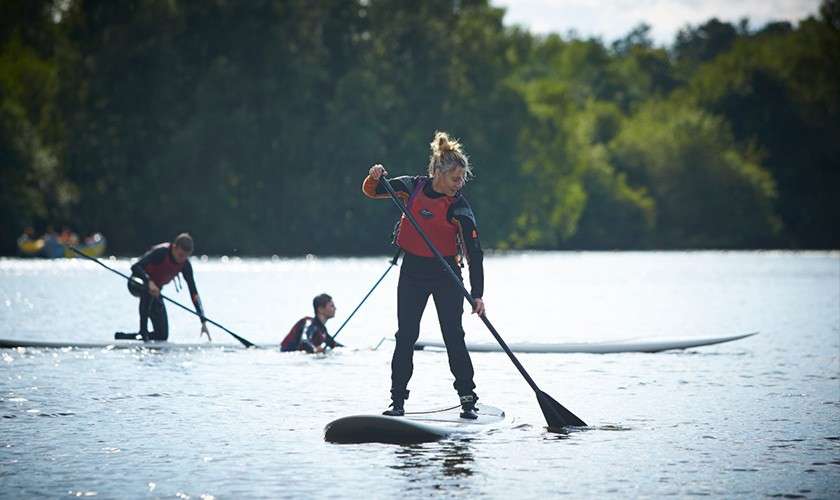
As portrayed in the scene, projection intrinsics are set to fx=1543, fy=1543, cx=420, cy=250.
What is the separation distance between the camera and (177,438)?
11.7 metres

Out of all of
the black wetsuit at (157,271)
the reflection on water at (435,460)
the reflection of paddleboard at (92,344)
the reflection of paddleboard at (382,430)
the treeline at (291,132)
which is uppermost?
the treeline at (291,132)

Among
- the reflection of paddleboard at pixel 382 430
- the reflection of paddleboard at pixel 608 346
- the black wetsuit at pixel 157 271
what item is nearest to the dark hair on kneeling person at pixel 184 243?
the black wetsuit at pixel 157 271

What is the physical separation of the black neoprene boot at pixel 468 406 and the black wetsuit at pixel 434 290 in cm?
26

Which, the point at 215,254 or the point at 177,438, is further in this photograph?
the point at 215,254

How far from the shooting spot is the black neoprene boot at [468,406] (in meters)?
12.1

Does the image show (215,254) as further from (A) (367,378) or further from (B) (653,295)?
(A) (367,378)

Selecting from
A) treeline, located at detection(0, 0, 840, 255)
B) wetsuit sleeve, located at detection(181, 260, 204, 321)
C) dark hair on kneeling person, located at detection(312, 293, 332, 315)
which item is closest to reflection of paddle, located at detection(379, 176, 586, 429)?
dark hair on kneeling person, located at detection(312, 293, 332, 315)

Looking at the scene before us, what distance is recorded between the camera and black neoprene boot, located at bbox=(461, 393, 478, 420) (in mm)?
12133

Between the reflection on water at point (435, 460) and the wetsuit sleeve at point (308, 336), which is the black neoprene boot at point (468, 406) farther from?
the wetsuit sleeve at point (308, 336)

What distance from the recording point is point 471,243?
11570mm

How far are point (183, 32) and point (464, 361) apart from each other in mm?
60924

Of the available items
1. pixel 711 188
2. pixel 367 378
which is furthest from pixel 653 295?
pixel 711 188

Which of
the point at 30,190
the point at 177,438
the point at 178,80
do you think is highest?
the point at 178,80

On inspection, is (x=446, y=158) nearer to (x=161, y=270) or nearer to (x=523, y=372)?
(x=523, y=372)
